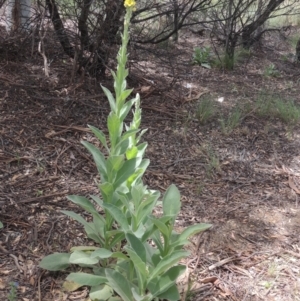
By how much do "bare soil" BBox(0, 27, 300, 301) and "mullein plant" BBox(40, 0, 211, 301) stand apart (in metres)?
0.18

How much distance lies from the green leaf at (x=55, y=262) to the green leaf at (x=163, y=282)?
20.8 inches

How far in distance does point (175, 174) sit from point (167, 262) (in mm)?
1492

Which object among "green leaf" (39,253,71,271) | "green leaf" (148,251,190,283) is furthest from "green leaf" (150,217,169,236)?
"green leaf" (39,253,71,271)

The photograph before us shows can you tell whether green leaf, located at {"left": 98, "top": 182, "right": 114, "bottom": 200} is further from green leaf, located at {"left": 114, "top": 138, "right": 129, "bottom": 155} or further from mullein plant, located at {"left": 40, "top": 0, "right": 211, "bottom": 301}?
green leaf, located at {"left": 114, "top": 138, "right": 129, "bottom": 155}

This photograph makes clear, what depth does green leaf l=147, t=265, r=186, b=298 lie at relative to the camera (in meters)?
2.03

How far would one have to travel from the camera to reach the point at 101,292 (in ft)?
6.99

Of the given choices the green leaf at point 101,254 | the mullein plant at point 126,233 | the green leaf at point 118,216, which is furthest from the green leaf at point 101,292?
the green leaf at point 118,216

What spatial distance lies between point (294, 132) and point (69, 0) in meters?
2.72

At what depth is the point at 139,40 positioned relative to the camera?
482 centimetres

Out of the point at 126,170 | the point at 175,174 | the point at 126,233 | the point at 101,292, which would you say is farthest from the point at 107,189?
the point at 175,174

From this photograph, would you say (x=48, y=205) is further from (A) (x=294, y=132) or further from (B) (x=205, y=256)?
(A) (x=294, y=132)

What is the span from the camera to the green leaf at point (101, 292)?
2.11 m

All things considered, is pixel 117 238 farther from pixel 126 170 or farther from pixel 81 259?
pixel 126 170

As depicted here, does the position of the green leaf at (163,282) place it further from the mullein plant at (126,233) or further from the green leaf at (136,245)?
the green leaf at (136,245)
